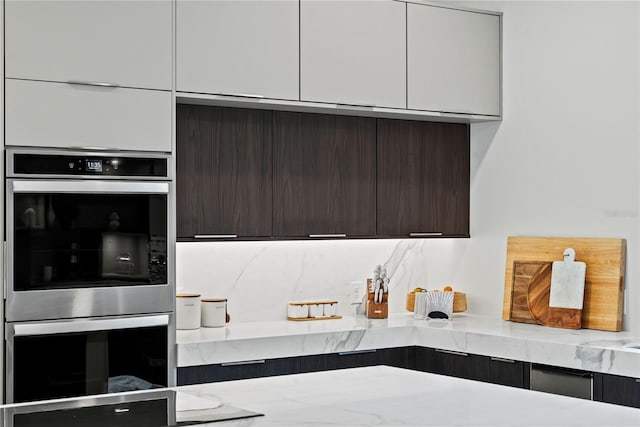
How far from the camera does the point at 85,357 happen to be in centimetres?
369

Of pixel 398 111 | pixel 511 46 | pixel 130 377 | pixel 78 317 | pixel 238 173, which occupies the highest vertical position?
pixel 511 46

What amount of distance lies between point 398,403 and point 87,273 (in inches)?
75.3

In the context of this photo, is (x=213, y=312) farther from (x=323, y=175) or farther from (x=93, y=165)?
(x=93, y=165)

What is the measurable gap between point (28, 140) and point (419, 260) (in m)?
2.52

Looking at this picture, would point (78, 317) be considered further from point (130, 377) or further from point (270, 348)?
point (270, 348)

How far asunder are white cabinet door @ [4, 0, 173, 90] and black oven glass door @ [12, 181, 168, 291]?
18.4 inches

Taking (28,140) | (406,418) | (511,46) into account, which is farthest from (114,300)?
(511,46)

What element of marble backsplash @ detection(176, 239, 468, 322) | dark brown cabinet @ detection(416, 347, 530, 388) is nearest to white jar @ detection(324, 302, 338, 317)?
marble backsplash @ detection(176, 239, 468, 322)

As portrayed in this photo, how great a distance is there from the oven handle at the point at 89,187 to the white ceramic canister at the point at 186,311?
658mm

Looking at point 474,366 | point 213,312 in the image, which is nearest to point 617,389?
point 474,366

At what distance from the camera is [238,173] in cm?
438

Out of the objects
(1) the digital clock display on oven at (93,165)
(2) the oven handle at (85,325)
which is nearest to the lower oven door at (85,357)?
(2) the oven handle at (85,325)

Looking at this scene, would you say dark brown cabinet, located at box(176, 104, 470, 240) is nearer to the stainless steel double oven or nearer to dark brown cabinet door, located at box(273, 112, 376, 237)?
dark brown cabinet door, located at box(273, 112, 376, 237)

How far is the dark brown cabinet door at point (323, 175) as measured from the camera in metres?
4.50
